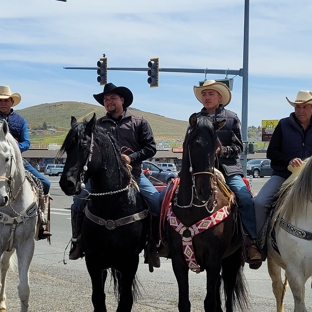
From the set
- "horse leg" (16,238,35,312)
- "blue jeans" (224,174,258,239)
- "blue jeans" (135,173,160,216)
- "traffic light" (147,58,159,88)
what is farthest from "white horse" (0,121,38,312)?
"traffic light" (147,58,159,88)

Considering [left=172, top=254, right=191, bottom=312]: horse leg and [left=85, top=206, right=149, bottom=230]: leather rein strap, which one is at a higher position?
[left=85, top=206, right=149, bottom=230]: leather rein strap

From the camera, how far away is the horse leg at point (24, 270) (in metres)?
6.35

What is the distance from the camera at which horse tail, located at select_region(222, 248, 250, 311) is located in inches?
277

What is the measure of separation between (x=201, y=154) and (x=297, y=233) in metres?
1.29

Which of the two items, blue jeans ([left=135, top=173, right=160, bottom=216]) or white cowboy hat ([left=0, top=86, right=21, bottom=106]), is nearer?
blue jeans ([left=135, top=173, right=160, bottom=216])

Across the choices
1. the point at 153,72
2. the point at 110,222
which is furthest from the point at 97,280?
the point at 153,72

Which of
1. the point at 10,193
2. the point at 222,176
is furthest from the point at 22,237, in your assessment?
the point at 222,176

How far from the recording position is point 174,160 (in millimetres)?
85375

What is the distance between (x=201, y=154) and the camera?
18.3ft

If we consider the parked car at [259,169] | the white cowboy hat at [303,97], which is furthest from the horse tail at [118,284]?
the parked car at [259,169]

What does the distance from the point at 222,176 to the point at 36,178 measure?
2637mm

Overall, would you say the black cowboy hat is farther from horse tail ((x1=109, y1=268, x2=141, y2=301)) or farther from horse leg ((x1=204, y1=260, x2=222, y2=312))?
horse leg ((x1=204, y1=260, x2=222, y2=312))

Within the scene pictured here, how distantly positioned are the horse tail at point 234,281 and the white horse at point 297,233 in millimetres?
1021

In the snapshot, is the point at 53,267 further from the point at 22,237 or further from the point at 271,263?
the point at 271,263
